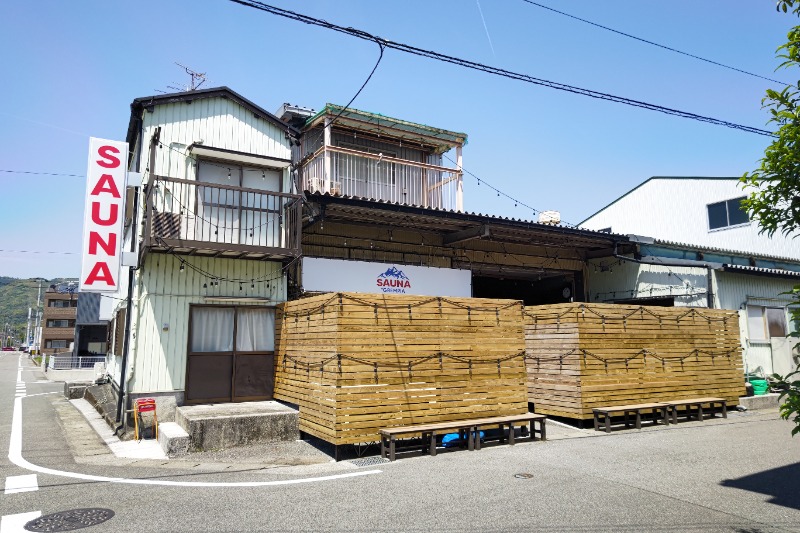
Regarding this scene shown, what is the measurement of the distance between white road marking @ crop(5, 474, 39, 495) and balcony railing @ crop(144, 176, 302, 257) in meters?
4.54

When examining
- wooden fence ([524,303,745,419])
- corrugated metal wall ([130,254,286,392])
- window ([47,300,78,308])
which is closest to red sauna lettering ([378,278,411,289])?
wooden fence ([524,303,745,419])

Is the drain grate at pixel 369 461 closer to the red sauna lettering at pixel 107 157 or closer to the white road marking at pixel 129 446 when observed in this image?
the white road marking at pixel 129 446

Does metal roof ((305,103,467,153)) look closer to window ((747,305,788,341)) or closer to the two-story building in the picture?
the two-story building

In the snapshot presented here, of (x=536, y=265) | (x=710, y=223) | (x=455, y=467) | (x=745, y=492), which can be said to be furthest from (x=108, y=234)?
(x=710, y=223)

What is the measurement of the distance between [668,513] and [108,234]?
35.2 ft

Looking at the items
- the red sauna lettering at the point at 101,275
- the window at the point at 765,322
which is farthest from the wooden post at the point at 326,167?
the window at the point at 765,322

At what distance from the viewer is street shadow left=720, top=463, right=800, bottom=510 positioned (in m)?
6.28

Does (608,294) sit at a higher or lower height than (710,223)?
lower

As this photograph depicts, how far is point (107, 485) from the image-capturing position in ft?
23.2

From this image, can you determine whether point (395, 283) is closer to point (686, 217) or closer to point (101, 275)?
point (101, 275)

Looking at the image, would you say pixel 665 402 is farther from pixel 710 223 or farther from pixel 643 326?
pixel 710 223

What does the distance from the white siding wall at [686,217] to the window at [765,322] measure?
5471 mm

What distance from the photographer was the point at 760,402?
1446cm

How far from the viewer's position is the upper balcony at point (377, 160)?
15.6 meters
